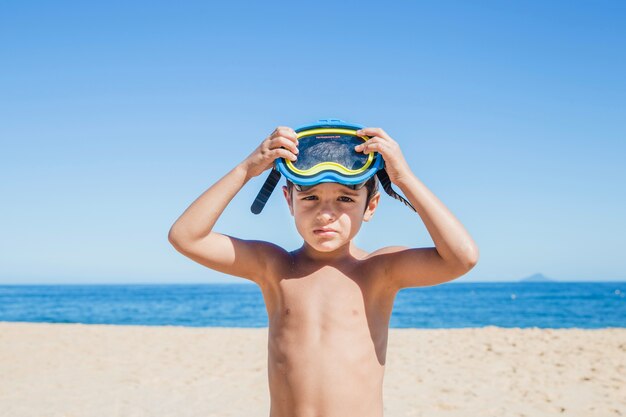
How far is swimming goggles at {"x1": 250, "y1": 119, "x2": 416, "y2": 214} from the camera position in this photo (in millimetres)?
2211

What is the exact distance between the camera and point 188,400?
6.73 meters

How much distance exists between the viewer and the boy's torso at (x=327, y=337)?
7.63 ft

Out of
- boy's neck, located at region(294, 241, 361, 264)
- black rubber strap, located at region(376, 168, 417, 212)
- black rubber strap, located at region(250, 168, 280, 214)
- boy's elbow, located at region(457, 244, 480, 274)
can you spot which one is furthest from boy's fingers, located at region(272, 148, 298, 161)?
boy's elbow, located at region(457, 244, 480, 274)

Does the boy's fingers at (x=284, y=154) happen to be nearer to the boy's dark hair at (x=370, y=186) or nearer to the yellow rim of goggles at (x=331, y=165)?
the yellow rim of goggles at (x=331, y=165)

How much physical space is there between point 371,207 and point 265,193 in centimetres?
48

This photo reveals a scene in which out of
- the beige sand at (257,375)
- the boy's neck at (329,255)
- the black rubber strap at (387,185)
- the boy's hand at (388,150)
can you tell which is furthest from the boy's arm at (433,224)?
the beige sand at (257,375)

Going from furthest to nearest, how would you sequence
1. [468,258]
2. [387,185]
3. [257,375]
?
[257,375]
[387,185]
[468,258]

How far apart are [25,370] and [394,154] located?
8.13 metres

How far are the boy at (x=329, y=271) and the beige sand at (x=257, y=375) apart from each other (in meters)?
3.91

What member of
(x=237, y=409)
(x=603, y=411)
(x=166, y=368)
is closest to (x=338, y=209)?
(x=237, y=409)

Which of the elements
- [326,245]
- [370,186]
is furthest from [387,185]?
[326,245]

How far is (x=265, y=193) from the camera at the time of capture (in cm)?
258

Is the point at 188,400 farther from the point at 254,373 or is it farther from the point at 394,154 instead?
the point at 394,154

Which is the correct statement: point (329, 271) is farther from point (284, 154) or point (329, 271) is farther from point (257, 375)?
point (257, 375)
